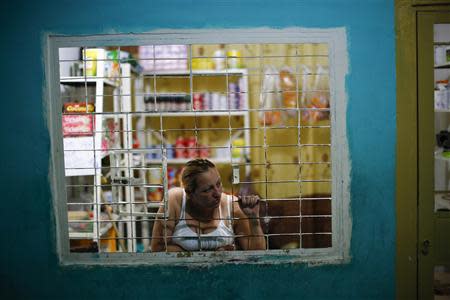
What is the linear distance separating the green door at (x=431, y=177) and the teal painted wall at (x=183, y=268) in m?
0.16

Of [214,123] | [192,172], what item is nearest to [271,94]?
[214,123]

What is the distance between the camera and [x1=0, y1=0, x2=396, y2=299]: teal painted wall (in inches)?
88.1

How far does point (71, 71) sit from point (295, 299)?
257 cm

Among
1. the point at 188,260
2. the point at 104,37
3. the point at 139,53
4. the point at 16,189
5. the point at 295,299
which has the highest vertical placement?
the point at 139,53

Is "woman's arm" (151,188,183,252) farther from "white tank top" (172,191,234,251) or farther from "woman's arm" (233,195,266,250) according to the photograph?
"woman's arm" (233,195,266,250)

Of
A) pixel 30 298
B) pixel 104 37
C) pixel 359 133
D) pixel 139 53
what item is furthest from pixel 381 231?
pixel 139 53

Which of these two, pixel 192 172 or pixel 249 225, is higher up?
pixel 192 172

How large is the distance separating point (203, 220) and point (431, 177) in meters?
1.34

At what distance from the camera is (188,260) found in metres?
2.33

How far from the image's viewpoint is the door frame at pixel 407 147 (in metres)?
2.23

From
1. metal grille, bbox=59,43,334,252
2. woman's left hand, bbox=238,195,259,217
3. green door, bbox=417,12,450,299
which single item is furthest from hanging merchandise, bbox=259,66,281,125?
green door, bbox=417,12,450,299

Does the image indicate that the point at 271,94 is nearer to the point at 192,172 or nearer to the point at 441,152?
the point at 192,172

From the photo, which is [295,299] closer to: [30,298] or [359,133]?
[359,133]

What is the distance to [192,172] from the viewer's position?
8.91 feet
